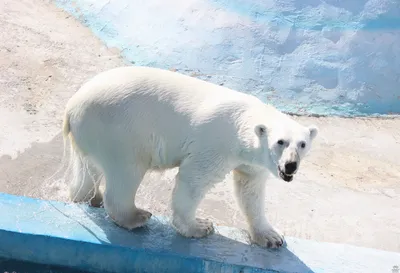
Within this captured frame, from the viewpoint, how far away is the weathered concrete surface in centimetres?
414

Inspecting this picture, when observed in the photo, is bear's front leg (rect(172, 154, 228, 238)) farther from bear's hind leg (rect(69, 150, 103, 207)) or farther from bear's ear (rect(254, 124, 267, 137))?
bear's hind leg (rect(69, 150, 103, 207))

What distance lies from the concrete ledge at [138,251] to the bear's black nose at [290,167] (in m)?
0.72

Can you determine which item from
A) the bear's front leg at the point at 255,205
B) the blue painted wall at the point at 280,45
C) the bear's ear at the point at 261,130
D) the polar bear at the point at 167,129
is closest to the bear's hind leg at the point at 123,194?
the polar bear at the point at 167,129

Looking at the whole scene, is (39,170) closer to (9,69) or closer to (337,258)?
(9,69)

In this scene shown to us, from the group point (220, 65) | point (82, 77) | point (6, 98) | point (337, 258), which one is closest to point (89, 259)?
point (337, 258)

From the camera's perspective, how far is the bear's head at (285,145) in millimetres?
2764

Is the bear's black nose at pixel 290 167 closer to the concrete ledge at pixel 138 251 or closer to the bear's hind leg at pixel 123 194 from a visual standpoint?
the concrete ledge at pixel 138 251

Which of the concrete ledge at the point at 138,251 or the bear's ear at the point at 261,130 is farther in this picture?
the concrete ledge at the point at 138,251

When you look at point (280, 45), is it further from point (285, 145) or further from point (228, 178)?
point (285, 145)

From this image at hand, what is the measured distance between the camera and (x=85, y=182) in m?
3.54

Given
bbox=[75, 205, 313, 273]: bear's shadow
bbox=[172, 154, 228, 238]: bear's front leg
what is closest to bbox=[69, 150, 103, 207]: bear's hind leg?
bbox=[75, 205, 313, 273]: bear's shadow

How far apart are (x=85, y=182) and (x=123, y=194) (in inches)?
15.5

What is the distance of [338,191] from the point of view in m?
4.56

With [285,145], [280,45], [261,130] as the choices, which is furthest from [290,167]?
[280,45]
